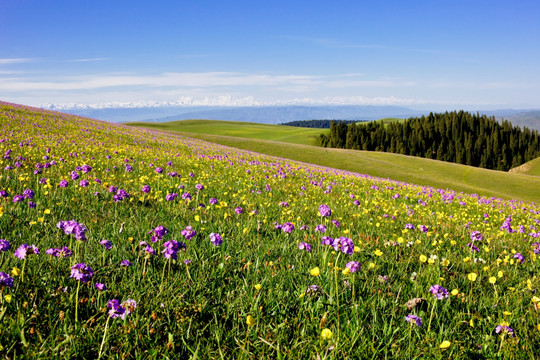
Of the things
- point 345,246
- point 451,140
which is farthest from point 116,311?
point 451,140

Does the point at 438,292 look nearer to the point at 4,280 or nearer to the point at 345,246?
the point at 345,246

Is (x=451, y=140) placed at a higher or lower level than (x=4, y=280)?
higher

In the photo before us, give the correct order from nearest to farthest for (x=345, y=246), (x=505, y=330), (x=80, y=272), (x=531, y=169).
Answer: (x=80, y=272) → (x=505, y=330) → (x=345, y=246) → (x=531, y=169)

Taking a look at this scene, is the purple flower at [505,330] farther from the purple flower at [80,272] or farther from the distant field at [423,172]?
the distant field at [423,172]

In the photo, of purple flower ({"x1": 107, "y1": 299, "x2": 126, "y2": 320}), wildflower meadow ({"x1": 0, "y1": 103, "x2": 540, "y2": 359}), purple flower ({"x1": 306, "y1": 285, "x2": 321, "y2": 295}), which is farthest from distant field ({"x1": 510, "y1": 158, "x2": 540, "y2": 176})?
purple flower ({"x1": 107, "y1": 299, "x2": 126, "y2": 320})

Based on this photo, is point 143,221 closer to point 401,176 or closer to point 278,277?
point 278,277

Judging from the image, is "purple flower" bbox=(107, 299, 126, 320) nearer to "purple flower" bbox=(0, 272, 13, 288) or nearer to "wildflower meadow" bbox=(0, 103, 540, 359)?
"wildflower meadow" bbox=(0, 103, 540, 359)

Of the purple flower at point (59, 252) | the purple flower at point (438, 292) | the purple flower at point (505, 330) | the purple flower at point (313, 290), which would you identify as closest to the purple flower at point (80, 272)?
the purple flower at point (59, 252)

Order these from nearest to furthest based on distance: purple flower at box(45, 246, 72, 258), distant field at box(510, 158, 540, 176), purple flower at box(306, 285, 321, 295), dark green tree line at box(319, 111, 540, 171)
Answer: purple flower at box(45, 246, 72, 258) → purple flower at box(306, 285, 321, 295) → distant field at box(510, 158, 540, 176) → dark green tree line at box(319, 111, 540, 171)

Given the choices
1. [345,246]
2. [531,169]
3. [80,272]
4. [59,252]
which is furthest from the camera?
[531,169]

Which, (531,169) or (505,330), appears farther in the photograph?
(531,169)

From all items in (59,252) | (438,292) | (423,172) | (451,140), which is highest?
(451,140)

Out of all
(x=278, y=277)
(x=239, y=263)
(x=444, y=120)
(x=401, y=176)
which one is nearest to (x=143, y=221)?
(x=239, y=263)

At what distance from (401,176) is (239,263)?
43.8 m
